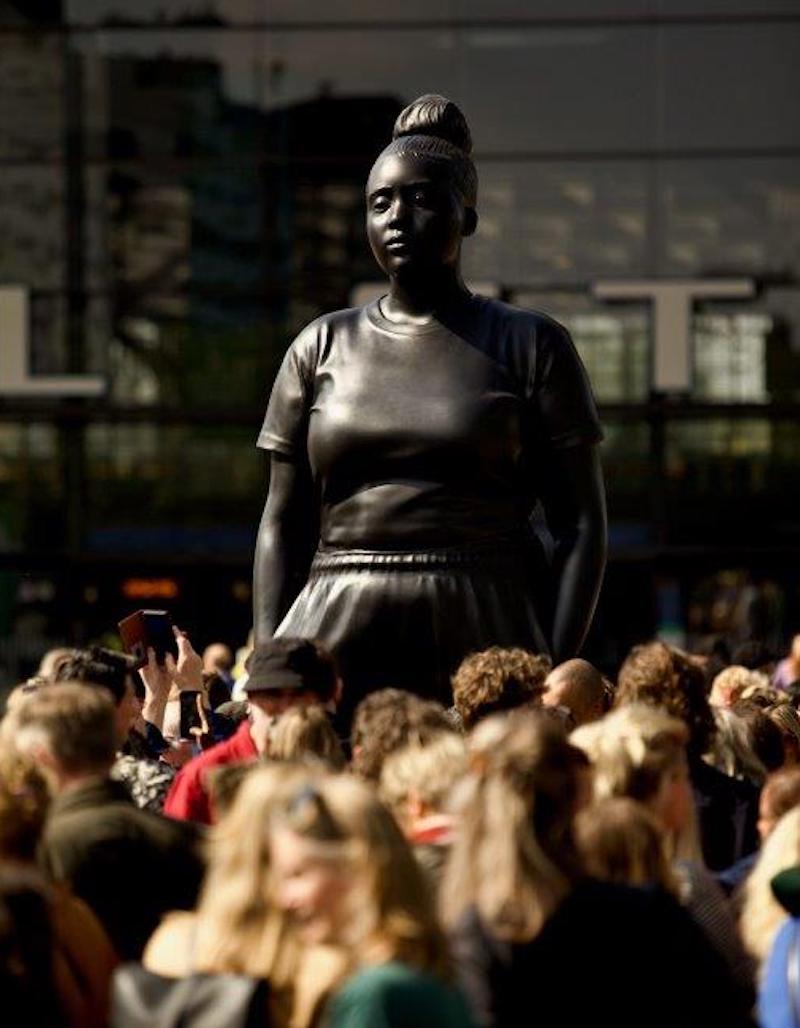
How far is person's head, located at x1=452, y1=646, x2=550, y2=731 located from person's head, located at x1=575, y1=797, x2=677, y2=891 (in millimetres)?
2792

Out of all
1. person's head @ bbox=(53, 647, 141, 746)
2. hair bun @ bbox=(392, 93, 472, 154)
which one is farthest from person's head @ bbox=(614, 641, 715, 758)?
hair bun @ bbox=(392, 93, 472, 154)

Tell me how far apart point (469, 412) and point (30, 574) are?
20.2 metres

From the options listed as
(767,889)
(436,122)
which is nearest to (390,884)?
(767,889)

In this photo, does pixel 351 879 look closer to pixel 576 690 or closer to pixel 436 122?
pixel 576 690

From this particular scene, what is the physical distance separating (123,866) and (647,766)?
1202 millimetres

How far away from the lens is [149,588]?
29.3m

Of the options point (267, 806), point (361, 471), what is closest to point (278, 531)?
point (361, 471)

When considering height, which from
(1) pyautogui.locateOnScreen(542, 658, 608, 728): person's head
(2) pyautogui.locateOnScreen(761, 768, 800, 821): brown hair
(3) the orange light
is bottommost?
(3) the orange light

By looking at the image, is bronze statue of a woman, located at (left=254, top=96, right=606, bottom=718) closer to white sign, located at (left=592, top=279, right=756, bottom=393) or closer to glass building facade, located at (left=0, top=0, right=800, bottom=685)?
glass building facade, located at (left=0, top=0, right=800, bottom=685)

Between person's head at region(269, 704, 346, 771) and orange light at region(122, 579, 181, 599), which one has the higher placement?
person's head at region(269, 704, 346, 771)

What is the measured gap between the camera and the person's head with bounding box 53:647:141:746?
9055 millimetres

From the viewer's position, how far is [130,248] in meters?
29.6

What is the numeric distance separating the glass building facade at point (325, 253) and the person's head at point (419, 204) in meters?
18.6

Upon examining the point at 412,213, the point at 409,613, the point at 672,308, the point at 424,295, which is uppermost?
the point at 672,308
